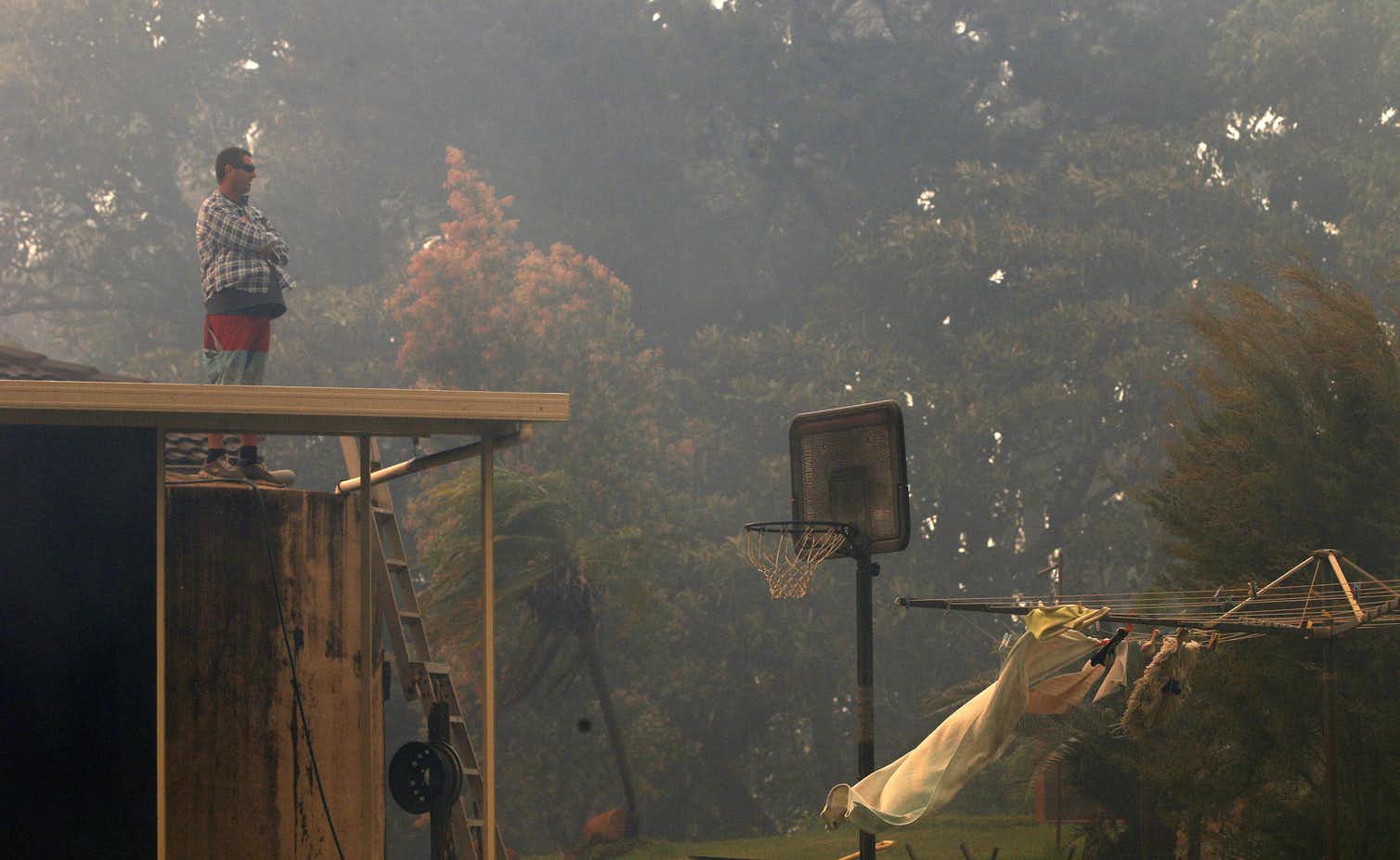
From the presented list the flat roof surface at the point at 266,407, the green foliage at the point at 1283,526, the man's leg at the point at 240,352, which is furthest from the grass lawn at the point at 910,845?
the flat roof surface at the point at 266,407

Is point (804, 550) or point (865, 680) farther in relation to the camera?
point (804, 550)

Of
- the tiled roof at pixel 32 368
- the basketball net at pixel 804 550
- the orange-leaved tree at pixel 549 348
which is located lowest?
the basketball net at pixel 804 550

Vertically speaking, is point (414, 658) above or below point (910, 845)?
above

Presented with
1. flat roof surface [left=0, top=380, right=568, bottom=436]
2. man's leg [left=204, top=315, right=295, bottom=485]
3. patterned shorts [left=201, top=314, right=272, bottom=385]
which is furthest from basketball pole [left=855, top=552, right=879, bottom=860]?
patterned shorts [left=201, top=314, right=272, bottom=385]

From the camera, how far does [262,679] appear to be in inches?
358

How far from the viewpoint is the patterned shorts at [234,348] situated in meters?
8.84

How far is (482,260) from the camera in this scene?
26734 mm

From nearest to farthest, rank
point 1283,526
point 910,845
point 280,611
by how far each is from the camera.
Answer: point 280,611 → point 1283,526 → point 910,845

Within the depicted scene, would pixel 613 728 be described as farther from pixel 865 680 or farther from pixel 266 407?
pixel 266 407

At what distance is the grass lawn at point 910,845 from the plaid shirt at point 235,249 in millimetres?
9538

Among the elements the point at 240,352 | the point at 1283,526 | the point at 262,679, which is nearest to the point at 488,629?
the point at 262,679

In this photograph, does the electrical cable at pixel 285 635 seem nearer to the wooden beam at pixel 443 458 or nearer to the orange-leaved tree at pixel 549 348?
the wooden beam at pixel 443 458

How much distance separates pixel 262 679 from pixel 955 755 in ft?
12.8

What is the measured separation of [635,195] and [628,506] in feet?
35.9
